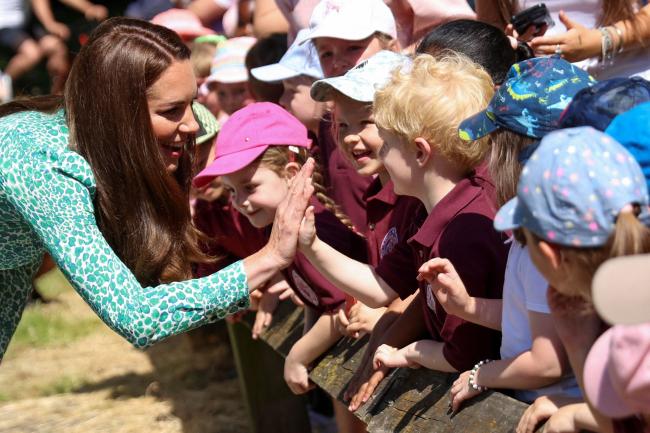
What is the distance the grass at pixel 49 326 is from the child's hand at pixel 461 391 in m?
5.08

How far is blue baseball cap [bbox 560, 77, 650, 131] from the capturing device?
86.7 inches

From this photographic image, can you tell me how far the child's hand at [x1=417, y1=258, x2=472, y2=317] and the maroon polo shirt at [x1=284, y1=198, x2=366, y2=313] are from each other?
1077mm

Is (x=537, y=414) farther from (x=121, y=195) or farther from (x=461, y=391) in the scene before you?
(x=121, y=195)

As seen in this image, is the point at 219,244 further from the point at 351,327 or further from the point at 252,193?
the point at 351,327

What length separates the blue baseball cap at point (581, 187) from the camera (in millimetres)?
1928

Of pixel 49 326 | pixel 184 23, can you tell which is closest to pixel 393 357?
pixel 184 23

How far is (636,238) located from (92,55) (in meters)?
2.08

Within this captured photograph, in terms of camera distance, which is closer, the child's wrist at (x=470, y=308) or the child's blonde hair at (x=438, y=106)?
the child's wrist at (x=470, y=308)

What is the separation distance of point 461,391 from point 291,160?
4.81ft

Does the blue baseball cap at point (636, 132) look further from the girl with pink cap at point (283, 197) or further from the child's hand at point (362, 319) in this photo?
the girl with pink cap at point (283, 197)

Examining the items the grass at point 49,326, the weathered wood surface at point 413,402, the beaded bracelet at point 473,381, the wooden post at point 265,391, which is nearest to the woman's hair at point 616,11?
the weathered wood surface at point 413,402

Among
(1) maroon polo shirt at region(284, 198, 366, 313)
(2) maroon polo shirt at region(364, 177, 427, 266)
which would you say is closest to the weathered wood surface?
(1) maroon polo shirt at region(284, 198, 366, 313)

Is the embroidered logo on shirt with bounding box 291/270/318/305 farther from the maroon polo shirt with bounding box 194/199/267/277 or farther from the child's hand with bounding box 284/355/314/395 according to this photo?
the maroon polo shirt with bounding box 194/199/267/277

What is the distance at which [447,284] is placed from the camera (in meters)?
2.59
